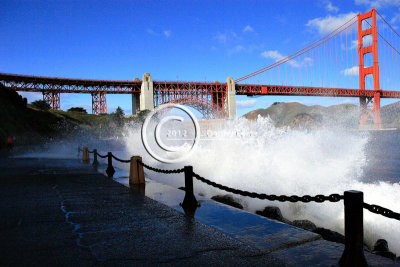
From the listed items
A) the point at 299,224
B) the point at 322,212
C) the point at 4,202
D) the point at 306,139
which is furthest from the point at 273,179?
the point at 306,139

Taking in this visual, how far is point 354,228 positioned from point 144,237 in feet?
7.34

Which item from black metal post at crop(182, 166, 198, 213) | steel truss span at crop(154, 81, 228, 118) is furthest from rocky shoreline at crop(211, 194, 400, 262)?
steel truss span at crop(154, 81, 228, 118)

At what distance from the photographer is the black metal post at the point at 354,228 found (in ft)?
8.35

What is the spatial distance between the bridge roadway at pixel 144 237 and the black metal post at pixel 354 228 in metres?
0.23

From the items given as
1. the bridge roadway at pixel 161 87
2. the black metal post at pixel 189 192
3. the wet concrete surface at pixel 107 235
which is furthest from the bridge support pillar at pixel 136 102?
the black metal post at pixel 189 192

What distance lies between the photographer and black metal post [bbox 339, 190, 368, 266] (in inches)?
100

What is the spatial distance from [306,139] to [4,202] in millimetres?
21124

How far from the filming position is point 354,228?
101 inches

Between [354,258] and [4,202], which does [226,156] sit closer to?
[4,202]

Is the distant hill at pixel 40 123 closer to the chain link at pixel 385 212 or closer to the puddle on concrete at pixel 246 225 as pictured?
the puddle on concrete at pixel 246 225

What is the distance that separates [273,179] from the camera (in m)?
11.0

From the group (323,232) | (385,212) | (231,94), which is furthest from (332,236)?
(231,94)

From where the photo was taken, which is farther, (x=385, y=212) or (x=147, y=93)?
(x=147, y=93)

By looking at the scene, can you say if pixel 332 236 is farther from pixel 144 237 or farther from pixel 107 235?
pixel 107 235
